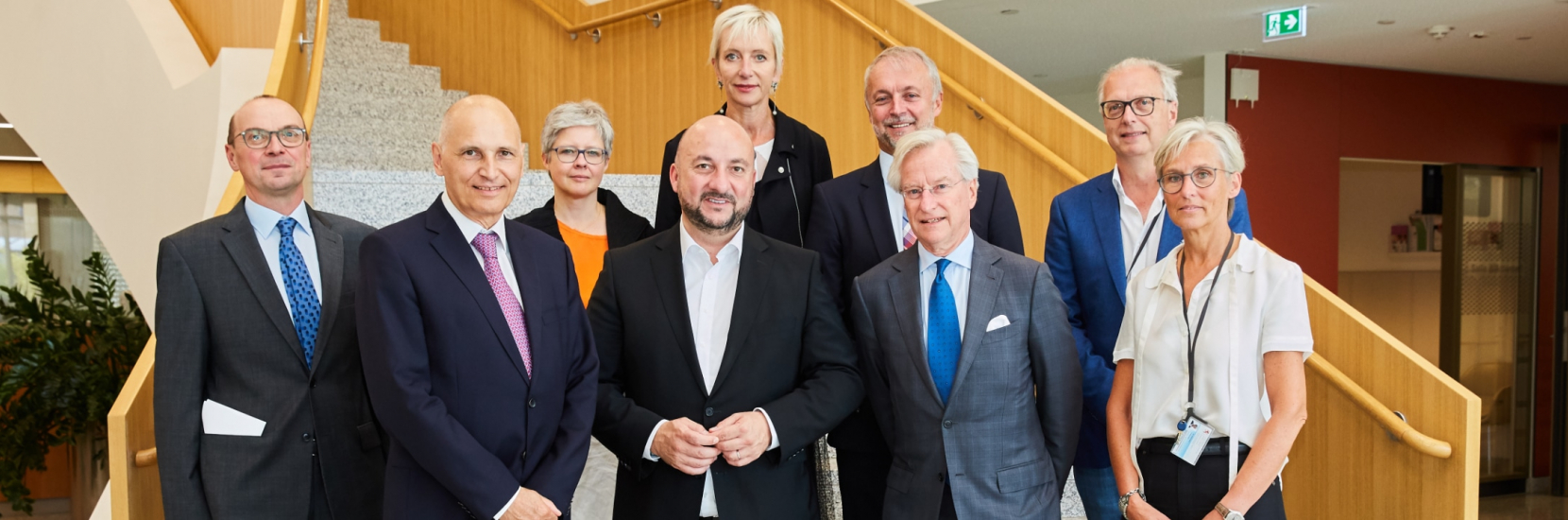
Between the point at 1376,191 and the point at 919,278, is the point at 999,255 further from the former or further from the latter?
the point at 1376,191

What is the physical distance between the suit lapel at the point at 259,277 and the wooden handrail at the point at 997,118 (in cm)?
219

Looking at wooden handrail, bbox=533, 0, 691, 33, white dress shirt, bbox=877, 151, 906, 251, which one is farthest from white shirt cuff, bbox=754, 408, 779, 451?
wooden handrail, bbox=533, 0, 691, 33

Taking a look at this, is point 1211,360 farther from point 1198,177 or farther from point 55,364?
point 55,364

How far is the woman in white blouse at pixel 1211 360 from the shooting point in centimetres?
211

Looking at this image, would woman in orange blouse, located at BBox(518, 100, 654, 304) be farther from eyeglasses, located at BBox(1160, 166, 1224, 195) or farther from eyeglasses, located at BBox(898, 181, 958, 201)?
eyeglasses, located at BBox(1160, 166, 1224, 195)

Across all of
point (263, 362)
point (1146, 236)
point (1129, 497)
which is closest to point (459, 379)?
point (263, 362)

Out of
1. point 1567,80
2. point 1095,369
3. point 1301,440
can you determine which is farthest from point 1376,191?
point 1095,369

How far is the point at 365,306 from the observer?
2.13m

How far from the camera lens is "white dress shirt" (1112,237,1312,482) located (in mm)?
2115

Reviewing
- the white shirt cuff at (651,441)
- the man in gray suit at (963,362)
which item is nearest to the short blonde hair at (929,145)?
the man in gray suit at (963,362)

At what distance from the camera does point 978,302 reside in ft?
7.66

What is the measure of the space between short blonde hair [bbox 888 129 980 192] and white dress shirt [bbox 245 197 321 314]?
132 centimetres

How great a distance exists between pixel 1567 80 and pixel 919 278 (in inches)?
415

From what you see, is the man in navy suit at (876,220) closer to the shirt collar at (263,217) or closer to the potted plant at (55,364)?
the shirt collar at (263,217)
